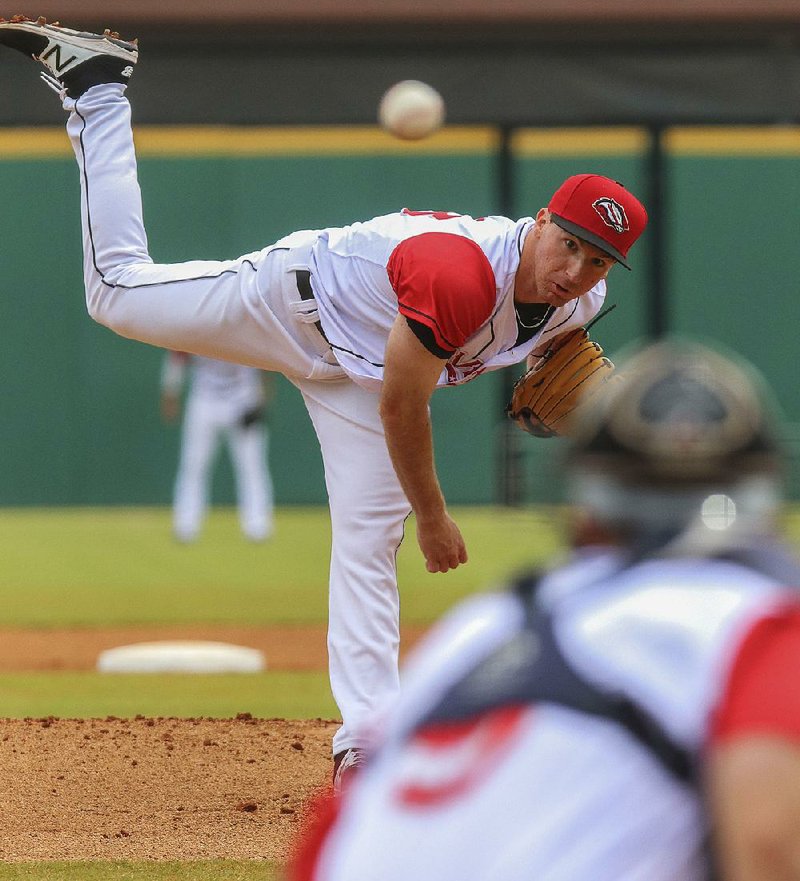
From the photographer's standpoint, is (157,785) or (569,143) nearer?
(157,785)

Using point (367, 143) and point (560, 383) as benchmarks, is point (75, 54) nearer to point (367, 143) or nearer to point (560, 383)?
point (560, 383)

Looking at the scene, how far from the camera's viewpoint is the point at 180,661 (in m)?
6.22

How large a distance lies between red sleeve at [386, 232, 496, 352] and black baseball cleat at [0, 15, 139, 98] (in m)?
1.17

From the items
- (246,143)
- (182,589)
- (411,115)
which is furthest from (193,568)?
(246,143)

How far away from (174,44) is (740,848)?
31.3 feet

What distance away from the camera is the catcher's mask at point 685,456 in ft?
4.24

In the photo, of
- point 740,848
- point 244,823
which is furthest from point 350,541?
point 740,848

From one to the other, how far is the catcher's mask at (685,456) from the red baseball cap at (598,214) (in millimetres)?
2138

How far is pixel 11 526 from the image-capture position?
12.0m

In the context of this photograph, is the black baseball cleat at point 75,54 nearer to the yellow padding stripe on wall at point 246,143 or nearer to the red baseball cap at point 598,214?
the red baseball cap at point 598,214

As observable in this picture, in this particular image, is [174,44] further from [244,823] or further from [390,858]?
[390,858]

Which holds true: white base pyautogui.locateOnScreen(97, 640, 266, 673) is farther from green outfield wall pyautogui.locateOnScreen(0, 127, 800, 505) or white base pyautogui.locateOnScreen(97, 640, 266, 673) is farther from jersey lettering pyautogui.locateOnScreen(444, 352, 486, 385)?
green outfield wall pyautogui.locateOnScreen(0, 127, 800, 505)

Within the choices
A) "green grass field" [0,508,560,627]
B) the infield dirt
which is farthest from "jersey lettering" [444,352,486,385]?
"green grass field" [0,508,560,627]

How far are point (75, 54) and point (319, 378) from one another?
1.16m
